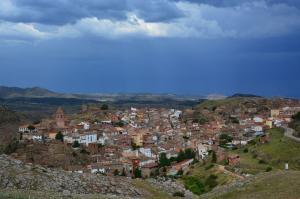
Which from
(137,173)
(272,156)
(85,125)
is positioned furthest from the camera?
(85,125)

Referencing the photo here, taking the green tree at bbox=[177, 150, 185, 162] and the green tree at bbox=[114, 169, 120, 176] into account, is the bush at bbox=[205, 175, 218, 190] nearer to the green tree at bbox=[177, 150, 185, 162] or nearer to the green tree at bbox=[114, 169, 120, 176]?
the green tree at bbox=[114, 169, 120, 176]

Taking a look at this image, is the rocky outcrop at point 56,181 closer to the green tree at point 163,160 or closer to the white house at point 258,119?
the green tree at point 163,160

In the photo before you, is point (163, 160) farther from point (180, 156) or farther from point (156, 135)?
point (156, 135)

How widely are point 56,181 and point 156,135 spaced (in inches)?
4517

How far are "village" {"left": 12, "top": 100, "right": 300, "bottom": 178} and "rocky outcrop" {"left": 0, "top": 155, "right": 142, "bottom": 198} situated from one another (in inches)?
1859

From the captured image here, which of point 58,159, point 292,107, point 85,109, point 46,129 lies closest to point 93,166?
point 58,159

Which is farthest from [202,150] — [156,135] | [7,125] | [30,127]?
[7,125]

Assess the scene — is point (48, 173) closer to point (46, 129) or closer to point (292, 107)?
point (46, 129)

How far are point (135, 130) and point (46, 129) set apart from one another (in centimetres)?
2666

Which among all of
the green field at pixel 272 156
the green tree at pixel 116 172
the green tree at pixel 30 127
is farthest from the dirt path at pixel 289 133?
the green tree at pixel 30 127

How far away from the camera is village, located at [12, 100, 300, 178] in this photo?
103781 millimetres

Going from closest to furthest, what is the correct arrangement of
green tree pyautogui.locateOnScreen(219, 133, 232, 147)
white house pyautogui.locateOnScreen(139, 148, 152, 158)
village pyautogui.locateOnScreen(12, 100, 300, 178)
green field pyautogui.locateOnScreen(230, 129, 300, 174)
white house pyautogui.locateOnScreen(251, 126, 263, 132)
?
green field pyautogui.locateOnScreen(230, 129, 300, 174) → village pyautogui.locateOnScreen(12, 100, 300, 178) → white house pyautogui.locateOnScreen(139, 148, 152, 158) → green tree pyautogui.locateOnScreen(219, 133, 232, 147) → white house pyautogui.locateOnScreen(251, 126, 263, 132)

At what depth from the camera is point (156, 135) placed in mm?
150125

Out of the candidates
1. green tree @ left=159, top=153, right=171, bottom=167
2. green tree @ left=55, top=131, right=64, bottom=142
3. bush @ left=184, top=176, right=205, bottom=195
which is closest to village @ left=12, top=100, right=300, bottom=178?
green tree @ left=159, top=153, right=171, bottom=167
